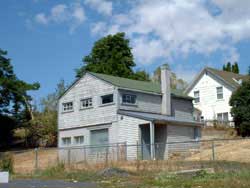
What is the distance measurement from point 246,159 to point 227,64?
61868 mm

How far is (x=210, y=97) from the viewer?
5416 centimetres

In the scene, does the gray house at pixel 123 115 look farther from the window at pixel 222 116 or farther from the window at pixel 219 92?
the window at pixel 219 92

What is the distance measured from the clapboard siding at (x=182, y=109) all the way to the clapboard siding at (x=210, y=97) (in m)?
10.8

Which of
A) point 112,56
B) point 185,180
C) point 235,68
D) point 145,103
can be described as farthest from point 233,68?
point 185,180

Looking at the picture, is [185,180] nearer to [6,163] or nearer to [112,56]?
[6,163]

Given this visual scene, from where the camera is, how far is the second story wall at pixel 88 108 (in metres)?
37.0

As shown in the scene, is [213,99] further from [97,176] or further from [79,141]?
[97,176]

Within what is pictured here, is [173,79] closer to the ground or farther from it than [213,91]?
farther from it

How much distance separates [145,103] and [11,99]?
24079mm

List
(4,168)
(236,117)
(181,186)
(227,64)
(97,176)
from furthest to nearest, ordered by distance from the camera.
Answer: (227,64) < (236,117) < (4,168) < (97,176) < (181,186)

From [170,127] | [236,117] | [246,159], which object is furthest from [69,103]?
[246,159]

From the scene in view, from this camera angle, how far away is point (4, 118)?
55625 mm

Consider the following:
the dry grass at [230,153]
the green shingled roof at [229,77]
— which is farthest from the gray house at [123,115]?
the green shingled roof at [229,77]

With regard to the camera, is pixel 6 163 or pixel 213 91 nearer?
pixel 6 163
